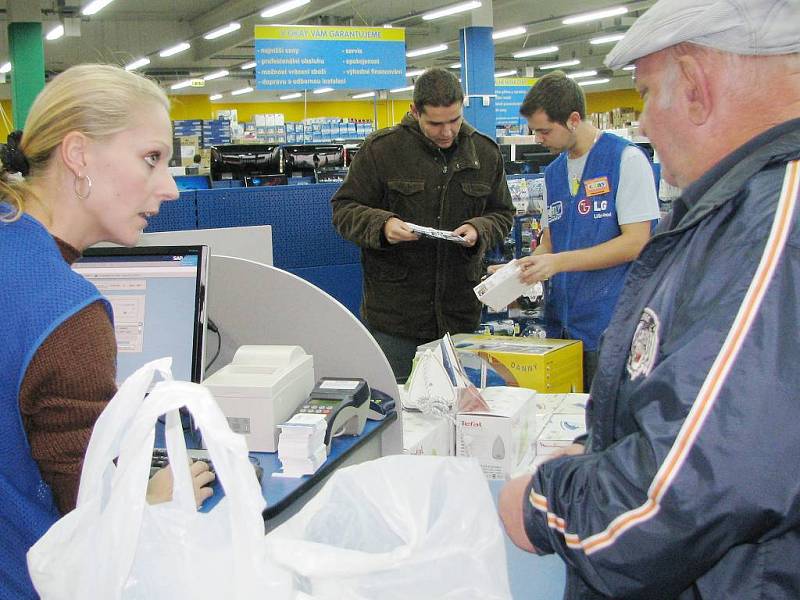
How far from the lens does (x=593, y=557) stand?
2.95 ft

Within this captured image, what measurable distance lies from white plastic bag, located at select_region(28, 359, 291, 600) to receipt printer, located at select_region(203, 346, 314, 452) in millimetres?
720

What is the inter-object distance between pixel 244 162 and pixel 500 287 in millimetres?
5237

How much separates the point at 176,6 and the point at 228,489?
58.5 ft

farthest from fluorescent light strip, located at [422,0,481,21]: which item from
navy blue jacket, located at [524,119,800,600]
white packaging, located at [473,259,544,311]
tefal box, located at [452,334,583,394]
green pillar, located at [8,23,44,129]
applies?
navy blue jacket, located at [524,119,800,600]

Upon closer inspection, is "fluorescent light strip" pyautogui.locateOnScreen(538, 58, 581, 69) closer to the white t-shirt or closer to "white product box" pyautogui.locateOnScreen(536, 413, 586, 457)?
the white t-shirt

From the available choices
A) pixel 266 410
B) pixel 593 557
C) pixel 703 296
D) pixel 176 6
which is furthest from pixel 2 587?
pixel 176 6

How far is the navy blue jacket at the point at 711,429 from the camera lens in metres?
0.81

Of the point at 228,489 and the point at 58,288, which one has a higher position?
the point at 58,288

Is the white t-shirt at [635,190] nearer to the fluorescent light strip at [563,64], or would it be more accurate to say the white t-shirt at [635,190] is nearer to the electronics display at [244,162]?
the electronics display at [244,162]

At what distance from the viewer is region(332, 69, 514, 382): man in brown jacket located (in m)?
3.05

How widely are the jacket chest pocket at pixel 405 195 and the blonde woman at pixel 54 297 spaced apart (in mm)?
1739

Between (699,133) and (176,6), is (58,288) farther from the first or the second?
(176,6)

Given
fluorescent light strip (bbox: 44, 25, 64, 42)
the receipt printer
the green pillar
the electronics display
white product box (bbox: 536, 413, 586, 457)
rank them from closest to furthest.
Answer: the receipt printer → white product box (bbox: 536, 413, 586, 457) → the electronics display → the green pillar → fluorescent light strip (bbox: 44, 25, 64, 42)

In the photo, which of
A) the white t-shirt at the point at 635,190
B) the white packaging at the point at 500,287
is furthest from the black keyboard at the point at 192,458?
the white t-shirt at the point at 635,190
